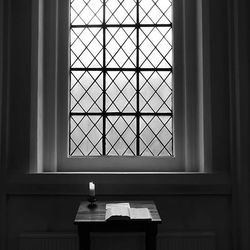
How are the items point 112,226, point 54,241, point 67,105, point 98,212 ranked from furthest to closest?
point 67,105
point 54,241
point 98,212
point 112,226

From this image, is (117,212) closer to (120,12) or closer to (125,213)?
(125,213)

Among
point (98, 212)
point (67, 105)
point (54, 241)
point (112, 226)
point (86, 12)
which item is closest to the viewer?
point (112, 226)

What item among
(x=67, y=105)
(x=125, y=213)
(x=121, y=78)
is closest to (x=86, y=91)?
(x=67, y=105)

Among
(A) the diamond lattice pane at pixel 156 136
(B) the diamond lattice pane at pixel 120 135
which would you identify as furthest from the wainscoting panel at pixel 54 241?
(A) the diamond lattice pane at pixel 156 136

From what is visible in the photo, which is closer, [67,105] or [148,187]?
[148,187]

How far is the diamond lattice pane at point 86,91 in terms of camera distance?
3449mm

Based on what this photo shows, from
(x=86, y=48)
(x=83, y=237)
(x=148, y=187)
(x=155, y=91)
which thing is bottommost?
(x=83, y=237)

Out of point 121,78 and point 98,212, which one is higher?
point 121,78

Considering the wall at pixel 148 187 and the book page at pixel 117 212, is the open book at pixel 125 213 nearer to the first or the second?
the book page at pixel 117 212

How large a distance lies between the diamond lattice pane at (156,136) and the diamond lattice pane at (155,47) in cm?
48

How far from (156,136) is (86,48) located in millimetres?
986

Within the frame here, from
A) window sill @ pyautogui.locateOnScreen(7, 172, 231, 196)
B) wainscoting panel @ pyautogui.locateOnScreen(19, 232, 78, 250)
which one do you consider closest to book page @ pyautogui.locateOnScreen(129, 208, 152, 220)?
window sill @ pyautogui.locateOnScreen(7, 172, 231, 196)

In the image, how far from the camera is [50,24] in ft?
11.2

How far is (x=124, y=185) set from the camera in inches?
121
